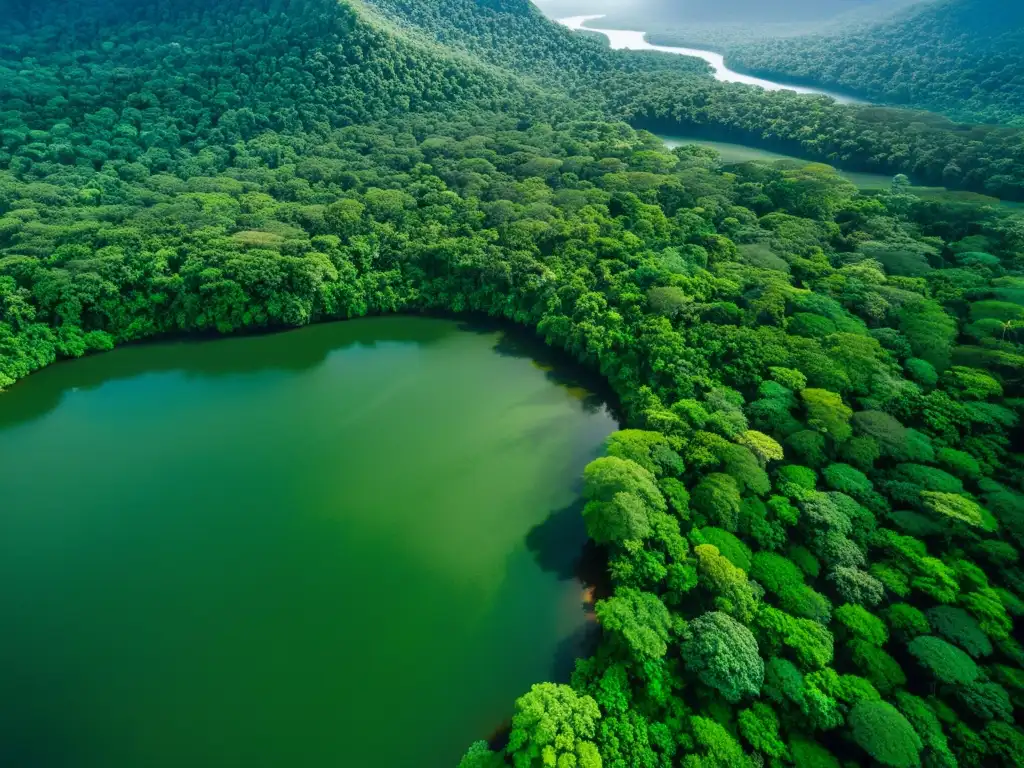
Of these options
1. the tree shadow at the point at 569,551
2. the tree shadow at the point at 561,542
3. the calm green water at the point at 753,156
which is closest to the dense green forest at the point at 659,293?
the calm green water at the point at 753,156

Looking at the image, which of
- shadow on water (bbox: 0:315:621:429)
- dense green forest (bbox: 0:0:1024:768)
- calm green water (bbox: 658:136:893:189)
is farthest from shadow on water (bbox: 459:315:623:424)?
calm green water (bbox: 658:136:893:189)

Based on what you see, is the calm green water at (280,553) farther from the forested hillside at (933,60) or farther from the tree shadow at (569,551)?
the forested hillside at (933,60)

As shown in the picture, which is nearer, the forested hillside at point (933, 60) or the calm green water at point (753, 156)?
the calm green water at point (753, 156)

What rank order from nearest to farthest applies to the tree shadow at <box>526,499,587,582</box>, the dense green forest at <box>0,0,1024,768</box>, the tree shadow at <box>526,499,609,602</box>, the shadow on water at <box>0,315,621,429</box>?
the dense green forest at <box>0,0,1024,768</box>, the tree shadow at <box>526,499,609,602</box>, the tree shadow at <box>526,499,587,582</box>, the shadow on water at <box>0,315,621,429</box>

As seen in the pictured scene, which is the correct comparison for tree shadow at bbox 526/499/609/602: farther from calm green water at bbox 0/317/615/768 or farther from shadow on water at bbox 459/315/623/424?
shadow on water at bbox 459/315/623/424

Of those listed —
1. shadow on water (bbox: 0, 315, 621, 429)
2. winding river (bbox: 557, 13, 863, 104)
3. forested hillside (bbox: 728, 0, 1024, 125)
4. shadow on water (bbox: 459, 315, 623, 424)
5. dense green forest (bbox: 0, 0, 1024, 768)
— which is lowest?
shadow on water (bbox: 0, 315, 621, 429)

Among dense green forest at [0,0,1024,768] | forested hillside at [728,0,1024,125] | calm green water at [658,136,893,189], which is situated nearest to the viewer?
dense green forest at [0,0,1024,768]

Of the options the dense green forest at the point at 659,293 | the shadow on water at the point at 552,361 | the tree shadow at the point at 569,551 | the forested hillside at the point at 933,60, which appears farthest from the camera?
the forested hillside at the point at 933,60
